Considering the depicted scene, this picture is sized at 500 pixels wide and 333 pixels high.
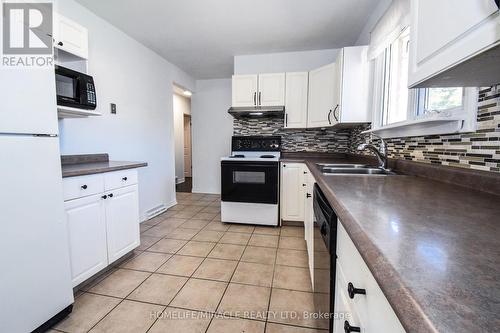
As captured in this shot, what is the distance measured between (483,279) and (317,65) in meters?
3.24

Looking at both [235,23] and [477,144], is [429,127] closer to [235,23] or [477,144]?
[477,144]

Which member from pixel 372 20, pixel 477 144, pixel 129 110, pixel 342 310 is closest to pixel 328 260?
pixel 342 310

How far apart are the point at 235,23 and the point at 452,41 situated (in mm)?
2233

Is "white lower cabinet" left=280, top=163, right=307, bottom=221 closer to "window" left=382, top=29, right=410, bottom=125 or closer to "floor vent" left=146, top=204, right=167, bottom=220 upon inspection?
"window" left=382, top=29, right=410, bottom=125

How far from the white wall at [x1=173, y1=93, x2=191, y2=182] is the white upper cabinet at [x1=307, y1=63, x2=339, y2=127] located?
3.75 metres

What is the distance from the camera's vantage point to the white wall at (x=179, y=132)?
5.56 m

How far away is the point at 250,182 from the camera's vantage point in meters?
2.77

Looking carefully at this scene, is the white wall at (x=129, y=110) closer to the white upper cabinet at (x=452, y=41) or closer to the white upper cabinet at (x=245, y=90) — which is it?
the white upper cabinet at (x=245, y=90)

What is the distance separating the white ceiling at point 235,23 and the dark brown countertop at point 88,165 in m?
1.45

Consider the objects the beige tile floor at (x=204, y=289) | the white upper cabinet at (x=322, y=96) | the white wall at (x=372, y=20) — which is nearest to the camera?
the beige tile floor at (x=204, y=289)

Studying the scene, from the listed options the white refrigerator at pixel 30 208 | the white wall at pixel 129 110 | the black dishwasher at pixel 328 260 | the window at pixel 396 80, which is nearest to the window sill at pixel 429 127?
the window at pixel 396 80

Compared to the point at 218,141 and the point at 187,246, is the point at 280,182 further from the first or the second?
the point at 218,141

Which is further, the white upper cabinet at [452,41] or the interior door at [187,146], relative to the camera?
the interior door at [187,146]

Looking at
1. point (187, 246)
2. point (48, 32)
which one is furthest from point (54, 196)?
point (187, 246)
